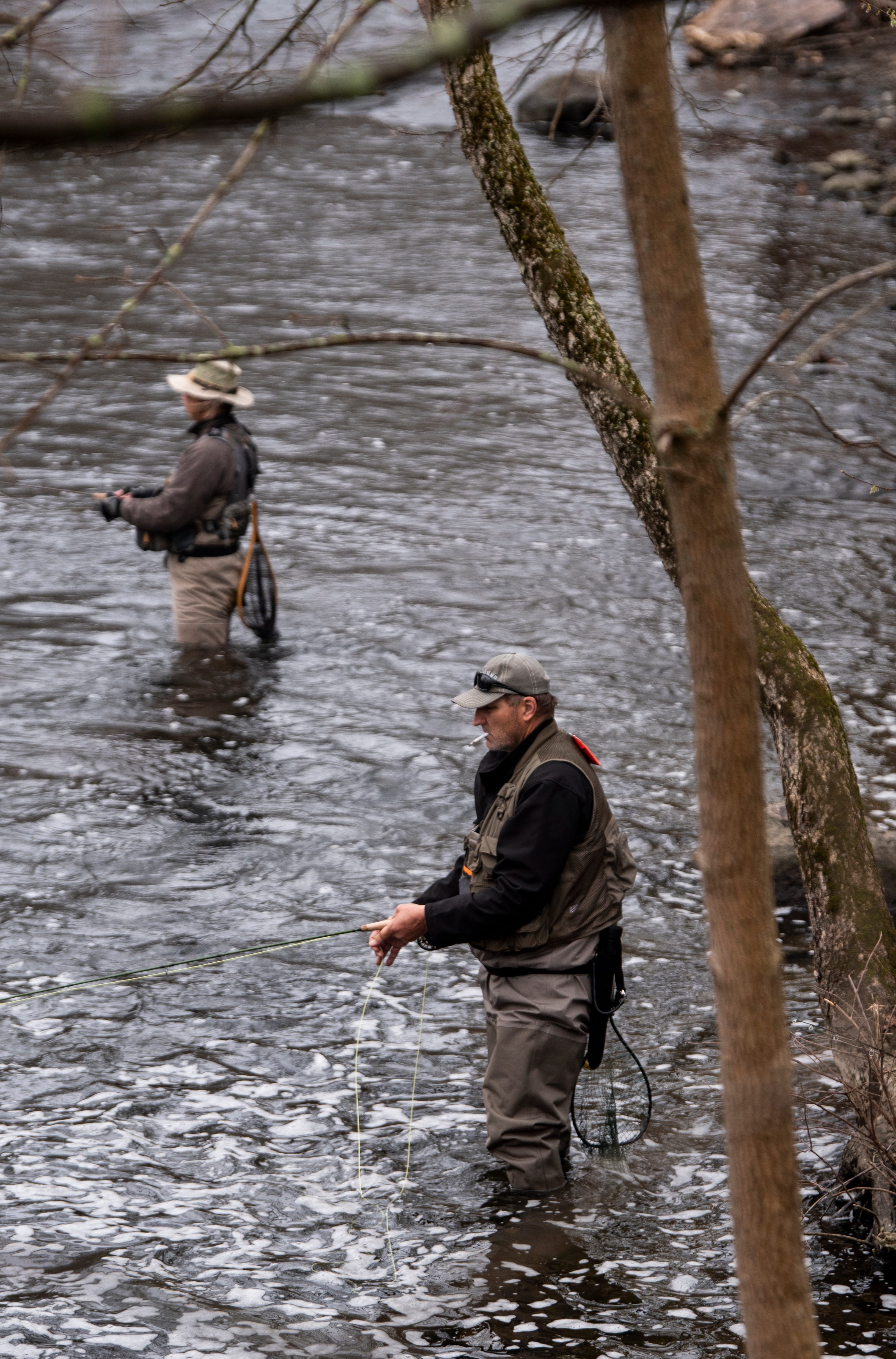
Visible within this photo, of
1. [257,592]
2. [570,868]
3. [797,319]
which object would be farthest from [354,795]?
[797,319]

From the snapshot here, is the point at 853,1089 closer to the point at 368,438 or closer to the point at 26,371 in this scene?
the point at 368,438

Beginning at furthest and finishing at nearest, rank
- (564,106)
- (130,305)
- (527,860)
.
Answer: (564,106) → (527,860) → (130,305)

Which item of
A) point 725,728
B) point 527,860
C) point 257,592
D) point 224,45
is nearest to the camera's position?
point 725,728

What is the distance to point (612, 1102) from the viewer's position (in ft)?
17.9

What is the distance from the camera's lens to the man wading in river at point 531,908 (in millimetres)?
4926

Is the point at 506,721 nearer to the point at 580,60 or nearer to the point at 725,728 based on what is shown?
the point at 580,60

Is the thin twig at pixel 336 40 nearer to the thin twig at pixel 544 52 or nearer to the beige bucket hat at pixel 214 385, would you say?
the thin twig at pixel 544 52

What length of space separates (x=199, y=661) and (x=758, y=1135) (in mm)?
8164

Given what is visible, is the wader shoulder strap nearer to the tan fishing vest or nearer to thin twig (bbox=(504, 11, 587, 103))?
the tan fishing vest

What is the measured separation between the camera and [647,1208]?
514 centimetres

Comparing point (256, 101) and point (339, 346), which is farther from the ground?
point (256, 101)

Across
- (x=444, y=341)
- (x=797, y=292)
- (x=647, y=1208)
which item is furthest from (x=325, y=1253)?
(x=797, y=292)

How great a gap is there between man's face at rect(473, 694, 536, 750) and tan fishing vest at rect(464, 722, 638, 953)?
6 cm

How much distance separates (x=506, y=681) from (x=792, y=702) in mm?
943
